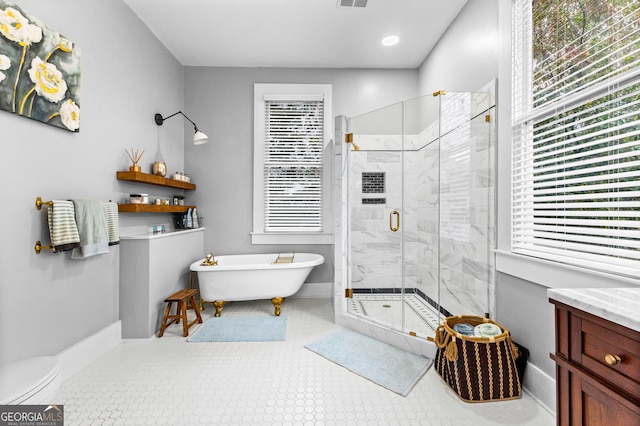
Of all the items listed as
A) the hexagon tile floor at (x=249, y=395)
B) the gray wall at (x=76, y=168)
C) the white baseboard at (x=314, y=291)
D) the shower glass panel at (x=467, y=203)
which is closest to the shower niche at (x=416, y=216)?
the shower glass panel at (x=467, y=203)

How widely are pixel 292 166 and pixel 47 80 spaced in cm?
228

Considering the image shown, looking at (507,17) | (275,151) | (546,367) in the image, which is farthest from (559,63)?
(275,151)

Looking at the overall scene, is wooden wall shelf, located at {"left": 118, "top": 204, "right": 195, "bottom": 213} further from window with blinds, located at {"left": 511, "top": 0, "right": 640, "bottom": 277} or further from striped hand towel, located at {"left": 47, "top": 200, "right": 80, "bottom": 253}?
window with blinds, located at {"left": 511, "top": 0, "right": 640, "bottom": 277}

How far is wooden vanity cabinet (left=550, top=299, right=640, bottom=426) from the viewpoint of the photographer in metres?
0.78

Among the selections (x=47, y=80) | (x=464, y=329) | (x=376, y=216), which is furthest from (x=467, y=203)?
(x=47, y=80)

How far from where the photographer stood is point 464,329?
1.93 metres

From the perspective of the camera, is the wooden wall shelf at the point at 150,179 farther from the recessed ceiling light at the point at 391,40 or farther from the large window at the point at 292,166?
the recessed ceiling light at the point at 391,40

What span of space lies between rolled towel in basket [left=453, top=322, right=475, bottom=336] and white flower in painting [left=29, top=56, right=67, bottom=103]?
2.94 metres

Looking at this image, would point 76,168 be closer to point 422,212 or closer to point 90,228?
point 90,228

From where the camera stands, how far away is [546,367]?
1638 mm

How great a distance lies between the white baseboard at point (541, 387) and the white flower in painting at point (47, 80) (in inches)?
130

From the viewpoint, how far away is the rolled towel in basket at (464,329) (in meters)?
1.91

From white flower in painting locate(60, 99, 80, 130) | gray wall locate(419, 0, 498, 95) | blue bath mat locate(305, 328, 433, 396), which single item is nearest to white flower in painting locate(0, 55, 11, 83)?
white flower in painting locate(60, 99, 80, 130)

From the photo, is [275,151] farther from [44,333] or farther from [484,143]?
[44,333]
